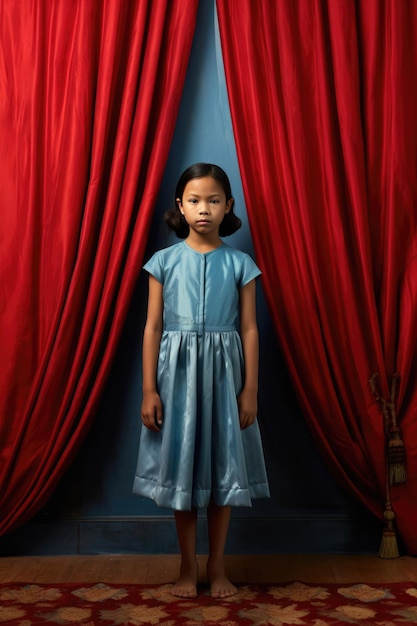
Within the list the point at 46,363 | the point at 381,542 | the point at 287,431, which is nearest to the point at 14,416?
the point at 46,363

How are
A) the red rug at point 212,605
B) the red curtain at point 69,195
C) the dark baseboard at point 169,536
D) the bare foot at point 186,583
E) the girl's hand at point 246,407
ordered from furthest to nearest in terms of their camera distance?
the dark baseboard at point 169,536
the red curtain at point 69,195
the girl's hand at point 246,407
the bare foot at point 186,583
the red rug at point 212,605

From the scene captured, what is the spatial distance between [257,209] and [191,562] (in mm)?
1157

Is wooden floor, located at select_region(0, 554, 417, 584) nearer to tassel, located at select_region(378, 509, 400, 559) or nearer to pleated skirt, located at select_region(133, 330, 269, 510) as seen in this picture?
tassel, located at select_region(378, 509, 400, 559)

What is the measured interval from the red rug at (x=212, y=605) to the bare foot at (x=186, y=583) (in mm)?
25

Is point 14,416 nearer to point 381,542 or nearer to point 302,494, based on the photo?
point 302,494

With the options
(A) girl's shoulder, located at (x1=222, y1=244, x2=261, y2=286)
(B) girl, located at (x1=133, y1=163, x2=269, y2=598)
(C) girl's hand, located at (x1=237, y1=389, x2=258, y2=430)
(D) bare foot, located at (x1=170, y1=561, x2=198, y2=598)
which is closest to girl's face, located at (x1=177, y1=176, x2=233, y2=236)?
(B) girl, located at (x1=133, y1=163, x2=269, y2=598)

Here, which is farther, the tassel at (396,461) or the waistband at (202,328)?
the tassel at (396,461)

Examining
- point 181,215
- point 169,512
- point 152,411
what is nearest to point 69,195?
point 181,215

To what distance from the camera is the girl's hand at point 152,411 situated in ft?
7.70

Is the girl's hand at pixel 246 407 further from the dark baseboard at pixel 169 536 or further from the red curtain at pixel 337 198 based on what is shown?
the dark baseboard at pixel 169 536

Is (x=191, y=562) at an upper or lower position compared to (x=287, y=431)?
lower

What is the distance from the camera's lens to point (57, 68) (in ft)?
8.54

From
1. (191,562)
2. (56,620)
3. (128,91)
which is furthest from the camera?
(128,91)

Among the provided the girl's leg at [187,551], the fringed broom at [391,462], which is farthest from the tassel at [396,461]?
the girl's leg at [187,551]
